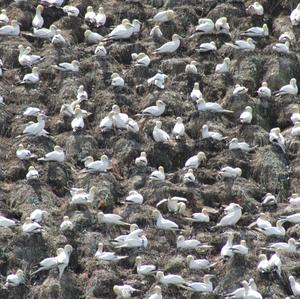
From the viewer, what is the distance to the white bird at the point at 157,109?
40438 millimetres

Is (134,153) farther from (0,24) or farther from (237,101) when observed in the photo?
(0,24)

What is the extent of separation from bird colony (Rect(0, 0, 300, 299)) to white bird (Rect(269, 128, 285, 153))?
2.1 inches

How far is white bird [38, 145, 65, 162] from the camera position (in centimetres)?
3831

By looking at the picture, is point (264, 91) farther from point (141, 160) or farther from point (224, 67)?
point (141, 160)

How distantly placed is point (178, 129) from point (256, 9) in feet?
23.8

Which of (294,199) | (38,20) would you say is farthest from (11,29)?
(294,199)

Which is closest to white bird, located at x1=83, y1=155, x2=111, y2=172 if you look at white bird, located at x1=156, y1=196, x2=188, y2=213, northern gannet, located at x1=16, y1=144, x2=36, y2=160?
northern gannet, located at x1=16, y1=144, x2=36, y2=160

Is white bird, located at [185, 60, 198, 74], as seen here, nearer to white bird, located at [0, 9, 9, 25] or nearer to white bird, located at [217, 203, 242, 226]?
white bird, located at [0, 9, 9, 25]

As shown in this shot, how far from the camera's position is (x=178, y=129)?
3984cm

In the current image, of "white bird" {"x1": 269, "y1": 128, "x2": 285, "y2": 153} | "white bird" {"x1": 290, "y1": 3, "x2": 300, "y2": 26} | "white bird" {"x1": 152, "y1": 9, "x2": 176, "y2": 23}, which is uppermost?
"white bird" {"x1": 290, "y1": 3, "x2": 300, "y2": 26}

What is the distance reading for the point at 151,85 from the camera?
42.0m

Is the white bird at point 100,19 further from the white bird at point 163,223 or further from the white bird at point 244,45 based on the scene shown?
the white bird at point 163,223

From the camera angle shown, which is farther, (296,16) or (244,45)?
(296,16)

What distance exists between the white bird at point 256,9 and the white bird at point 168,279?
43.9ft
